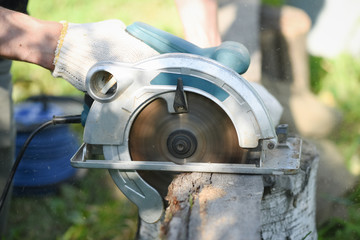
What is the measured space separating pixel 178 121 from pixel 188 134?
54mm

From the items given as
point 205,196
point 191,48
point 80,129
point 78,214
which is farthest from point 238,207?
point 80,129

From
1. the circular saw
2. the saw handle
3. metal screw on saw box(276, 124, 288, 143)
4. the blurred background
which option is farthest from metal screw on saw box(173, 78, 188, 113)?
the blurred background

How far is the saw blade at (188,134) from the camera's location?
1554 millimetres

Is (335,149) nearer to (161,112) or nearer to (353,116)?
(353,116)

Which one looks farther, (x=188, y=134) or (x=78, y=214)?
(x=78, y=214)

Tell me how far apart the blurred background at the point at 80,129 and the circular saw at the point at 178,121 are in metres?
1.11

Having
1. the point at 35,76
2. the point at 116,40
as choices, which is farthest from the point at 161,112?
the point at 35,76

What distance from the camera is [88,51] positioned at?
169 centimetres

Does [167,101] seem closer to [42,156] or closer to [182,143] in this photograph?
[182,143]

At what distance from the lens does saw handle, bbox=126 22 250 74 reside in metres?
1.65

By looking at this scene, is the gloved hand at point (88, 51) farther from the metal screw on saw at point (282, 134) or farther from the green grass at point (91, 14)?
the green grass at point (91, 14)

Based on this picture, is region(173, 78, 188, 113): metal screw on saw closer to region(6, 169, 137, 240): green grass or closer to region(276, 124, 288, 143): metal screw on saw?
region(276, 124, 288, 143): metal screw on saw

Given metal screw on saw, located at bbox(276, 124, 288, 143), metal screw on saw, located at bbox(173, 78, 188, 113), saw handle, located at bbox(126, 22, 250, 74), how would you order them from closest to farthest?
metal screw on saw, located at bbox(173, 78, 188, 113) < saw handle, located at bbox(126, 22, 250, 74) < metal screw on saw, located at bbox(276, 124, 288, 143)

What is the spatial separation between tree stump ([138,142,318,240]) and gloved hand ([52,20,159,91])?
1.50 ft
